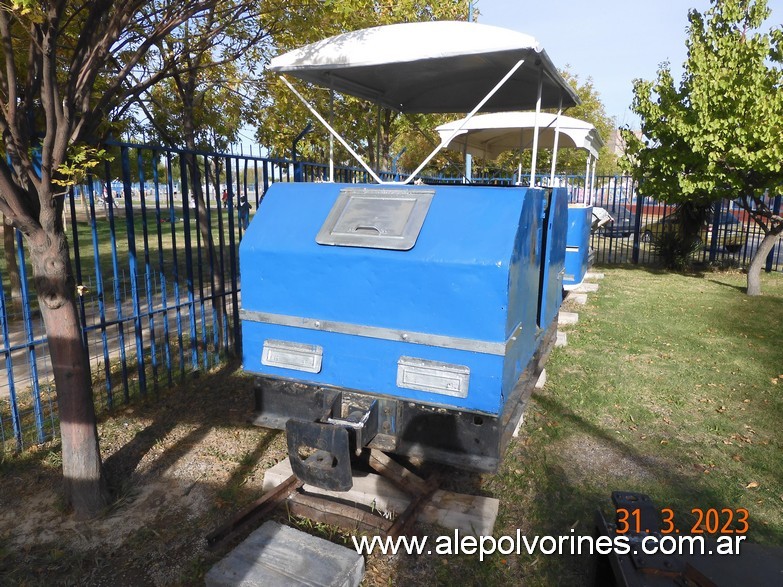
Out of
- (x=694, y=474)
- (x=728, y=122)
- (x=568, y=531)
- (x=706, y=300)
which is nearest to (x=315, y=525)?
(x=568, y=531)

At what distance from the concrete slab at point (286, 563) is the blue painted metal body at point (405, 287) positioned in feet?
2.89

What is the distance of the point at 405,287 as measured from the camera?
3.08 metres

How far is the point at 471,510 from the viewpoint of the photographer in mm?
3385

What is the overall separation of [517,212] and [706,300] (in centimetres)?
901

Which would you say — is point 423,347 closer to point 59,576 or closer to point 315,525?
point 315,525

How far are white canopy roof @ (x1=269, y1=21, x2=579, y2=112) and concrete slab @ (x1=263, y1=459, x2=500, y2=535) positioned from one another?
2.77 metres

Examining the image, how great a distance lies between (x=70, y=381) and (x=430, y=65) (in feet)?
11.1

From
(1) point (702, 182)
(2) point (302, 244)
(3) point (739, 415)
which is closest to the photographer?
(2) point (302, 244)

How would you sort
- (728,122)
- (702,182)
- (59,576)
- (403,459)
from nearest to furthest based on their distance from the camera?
(59,576)
(403,459)
(728,122)
(702,182)

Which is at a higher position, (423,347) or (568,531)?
(423,347)

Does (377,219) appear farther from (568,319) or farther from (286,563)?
(568,319)

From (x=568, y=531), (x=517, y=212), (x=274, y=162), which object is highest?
(x=274, y=162)

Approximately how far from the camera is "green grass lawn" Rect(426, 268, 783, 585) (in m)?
3.54

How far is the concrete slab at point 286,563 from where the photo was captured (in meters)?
2.75
